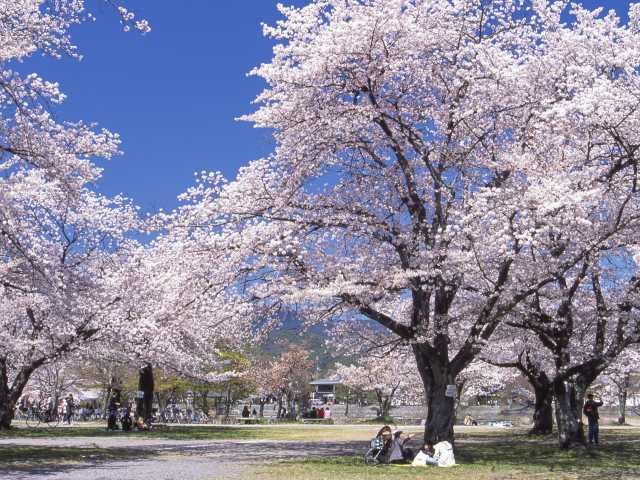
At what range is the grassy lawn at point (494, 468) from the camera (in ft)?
41.1

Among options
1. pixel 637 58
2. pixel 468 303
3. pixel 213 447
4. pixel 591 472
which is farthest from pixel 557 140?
pixel 213 447

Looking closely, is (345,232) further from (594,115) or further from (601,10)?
(601,10)

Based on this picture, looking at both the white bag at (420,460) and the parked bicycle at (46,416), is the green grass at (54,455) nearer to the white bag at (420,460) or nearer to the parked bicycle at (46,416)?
the white bag at (420,460)

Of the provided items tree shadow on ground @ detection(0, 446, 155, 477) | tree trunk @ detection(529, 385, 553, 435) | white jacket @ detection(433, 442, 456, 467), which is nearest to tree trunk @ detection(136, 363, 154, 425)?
tree shadow on ground @ detection(0, 446, 155, 477)

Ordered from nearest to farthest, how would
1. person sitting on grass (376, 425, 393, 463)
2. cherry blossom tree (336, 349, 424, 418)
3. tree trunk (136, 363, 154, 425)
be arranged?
person sitting on grass (376, 425, 393, 463) < tree trunk (136, 363, 154, 425) < cherry blossom tree (336, 349, 424, 418)

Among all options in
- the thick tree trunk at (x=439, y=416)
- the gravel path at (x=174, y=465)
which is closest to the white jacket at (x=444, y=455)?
the thick tree trunk at (x=439, y=416)

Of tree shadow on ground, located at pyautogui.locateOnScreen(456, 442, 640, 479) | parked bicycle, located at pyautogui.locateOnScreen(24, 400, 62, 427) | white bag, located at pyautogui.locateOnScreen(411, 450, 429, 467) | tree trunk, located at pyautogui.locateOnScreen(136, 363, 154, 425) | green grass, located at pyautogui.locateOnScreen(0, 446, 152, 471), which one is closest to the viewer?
tree shadow on ground, located at pyautogui.locateOnScreen(456, 442, 640, 479)

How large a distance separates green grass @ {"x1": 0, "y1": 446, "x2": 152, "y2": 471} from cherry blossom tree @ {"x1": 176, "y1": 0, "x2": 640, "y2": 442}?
4883 mm

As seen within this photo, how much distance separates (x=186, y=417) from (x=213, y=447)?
36.3 m

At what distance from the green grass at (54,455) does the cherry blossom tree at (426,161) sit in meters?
4.88

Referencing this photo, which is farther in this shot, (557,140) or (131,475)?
(557,140)

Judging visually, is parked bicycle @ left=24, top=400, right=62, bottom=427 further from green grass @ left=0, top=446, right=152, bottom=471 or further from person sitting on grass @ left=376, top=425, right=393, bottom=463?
person sitting on grass @ left=376, top=425, right=393, bottom=463

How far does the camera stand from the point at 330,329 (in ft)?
72.5

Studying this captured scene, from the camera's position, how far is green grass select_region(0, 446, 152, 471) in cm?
1415
